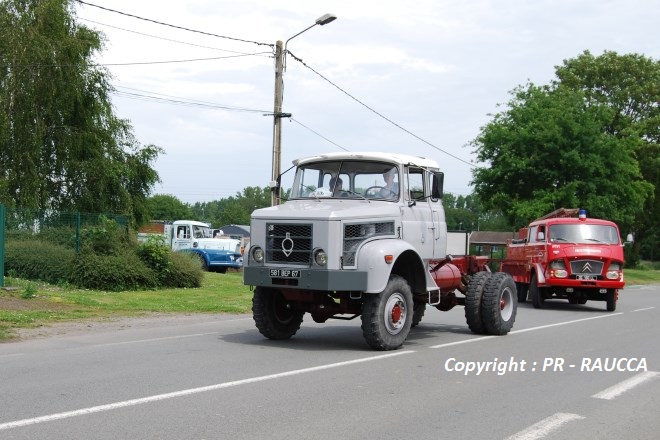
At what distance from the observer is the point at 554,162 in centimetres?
3794

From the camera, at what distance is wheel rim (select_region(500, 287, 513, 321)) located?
43.5 feet

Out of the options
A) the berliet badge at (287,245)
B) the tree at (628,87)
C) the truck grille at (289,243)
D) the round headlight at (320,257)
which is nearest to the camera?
the round headlight at (320,257)

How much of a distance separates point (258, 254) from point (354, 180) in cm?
192

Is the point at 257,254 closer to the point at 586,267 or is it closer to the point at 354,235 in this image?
the point at 354,235

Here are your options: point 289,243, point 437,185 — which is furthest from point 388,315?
point 437,185

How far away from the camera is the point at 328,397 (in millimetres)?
7527

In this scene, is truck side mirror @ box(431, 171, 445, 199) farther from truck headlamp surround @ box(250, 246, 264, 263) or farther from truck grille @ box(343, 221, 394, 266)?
truck headlamp surround @ box(250, 246, 264, 263)

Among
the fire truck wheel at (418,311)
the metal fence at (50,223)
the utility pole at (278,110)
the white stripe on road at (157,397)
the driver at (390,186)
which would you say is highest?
the utility pole at (278,110)

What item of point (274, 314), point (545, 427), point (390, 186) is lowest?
point (545, 427)

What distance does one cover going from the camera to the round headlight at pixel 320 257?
10.3 meters

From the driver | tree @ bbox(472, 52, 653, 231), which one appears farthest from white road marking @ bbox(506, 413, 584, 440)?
tree @ bbox(472, 52, 653, 231)

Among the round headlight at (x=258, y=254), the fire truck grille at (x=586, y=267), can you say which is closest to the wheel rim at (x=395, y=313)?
the round headlight at (x=258, y=254)

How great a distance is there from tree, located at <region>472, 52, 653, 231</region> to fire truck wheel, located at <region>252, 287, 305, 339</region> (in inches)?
1047

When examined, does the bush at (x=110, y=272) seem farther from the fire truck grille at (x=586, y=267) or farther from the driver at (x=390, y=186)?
the fire truck grille at (x=586, y=267)
